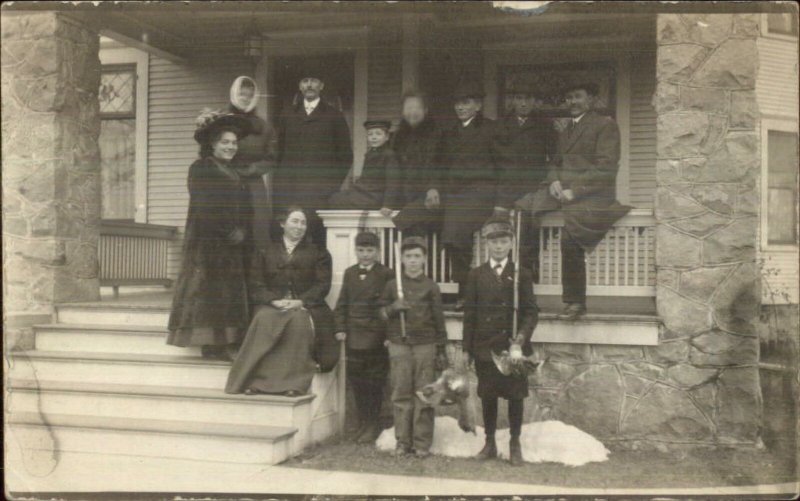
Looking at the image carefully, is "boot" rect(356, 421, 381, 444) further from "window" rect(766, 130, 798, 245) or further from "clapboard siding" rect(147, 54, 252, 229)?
"window" rect(766, 130, 798, 245)

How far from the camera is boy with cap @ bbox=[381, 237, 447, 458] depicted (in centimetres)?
521

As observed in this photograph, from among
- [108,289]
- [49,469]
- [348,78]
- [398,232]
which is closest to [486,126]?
[398,232]

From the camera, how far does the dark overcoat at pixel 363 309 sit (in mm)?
5406

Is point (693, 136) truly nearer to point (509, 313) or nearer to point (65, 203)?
point (509, 313)

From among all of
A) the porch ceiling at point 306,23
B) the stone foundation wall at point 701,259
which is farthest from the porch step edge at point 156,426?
the porch ceiling at point 306,23

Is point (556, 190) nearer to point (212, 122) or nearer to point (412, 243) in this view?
point (412, 243)

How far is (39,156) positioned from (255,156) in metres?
1.84

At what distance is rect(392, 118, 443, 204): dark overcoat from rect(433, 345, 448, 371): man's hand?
1130 millimetres

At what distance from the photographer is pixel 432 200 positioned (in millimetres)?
5574

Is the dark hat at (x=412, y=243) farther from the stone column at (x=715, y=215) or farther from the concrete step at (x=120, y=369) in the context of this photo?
the stone column at (x=715, y=215)

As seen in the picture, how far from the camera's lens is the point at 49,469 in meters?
5.06

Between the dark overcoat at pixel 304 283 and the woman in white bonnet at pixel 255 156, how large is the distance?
194mm

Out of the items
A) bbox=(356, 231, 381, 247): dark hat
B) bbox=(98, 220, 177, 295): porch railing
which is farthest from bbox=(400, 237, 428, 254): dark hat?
bbox=(98, 220, 177, 295): porch railing

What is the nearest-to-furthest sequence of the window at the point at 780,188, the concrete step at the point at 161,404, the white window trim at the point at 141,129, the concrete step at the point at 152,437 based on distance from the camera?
1. the concrete step at the point at 152,437
2. the concrete step at the point at 161,404
3. the window at the point at 780,188
4. the white window trim at the point at 141,129
